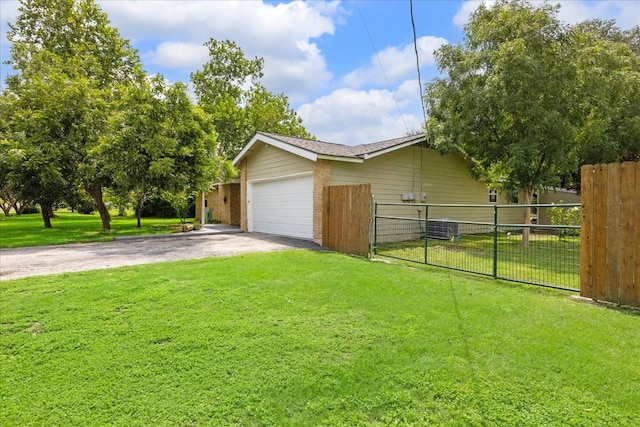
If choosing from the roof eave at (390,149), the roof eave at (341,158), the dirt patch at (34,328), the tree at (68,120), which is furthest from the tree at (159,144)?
the dirt patch at (34,328)

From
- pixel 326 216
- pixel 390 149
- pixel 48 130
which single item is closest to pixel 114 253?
pixel 326 216

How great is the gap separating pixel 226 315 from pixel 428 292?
2883mm

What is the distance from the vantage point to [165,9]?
1303cm

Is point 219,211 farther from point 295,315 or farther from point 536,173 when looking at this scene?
point 295,315

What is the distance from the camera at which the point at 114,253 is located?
29.5 feet

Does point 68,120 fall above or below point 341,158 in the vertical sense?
above

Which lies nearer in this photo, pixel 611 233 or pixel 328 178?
pixel 611 233

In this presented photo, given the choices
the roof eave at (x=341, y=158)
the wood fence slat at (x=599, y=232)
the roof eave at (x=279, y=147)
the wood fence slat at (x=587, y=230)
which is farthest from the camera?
the roof eave at (x=279, y=147)

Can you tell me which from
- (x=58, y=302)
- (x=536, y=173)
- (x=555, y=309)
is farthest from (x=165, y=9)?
Result: (x=555, y=309)

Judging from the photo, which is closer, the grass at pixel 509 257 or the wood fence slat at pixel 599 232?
the wood fence slat at pixel 599 232

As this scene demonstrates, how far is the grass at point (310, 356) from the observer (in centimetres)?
256

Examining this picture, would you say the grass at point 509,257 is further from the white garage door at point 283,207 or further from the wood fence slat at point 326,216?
the white garage door at point 283,207

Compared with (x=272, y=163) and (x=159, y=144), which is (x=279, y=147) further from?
(x=159, y=144)

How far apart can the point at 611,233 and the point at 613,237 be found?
56mm
